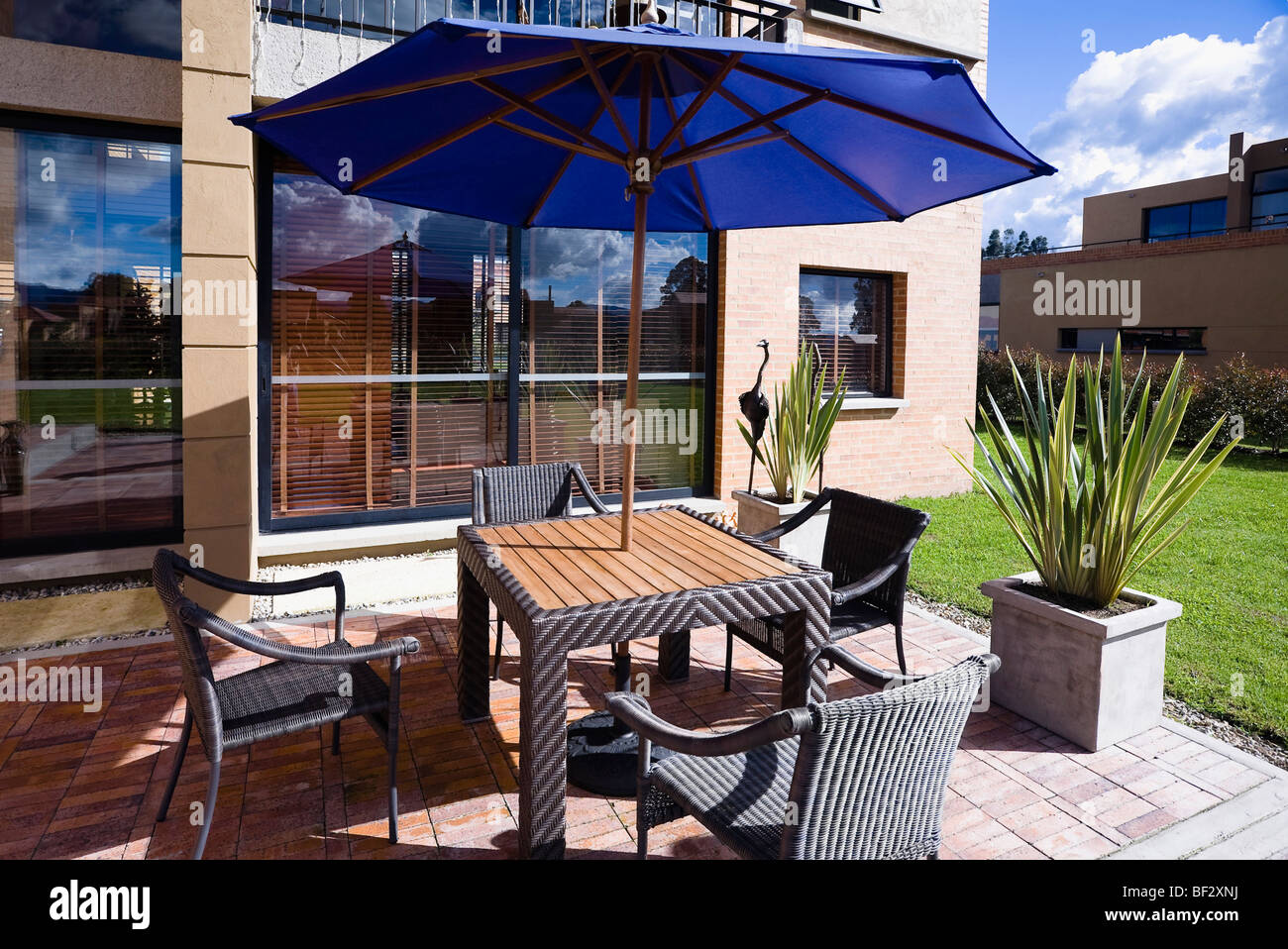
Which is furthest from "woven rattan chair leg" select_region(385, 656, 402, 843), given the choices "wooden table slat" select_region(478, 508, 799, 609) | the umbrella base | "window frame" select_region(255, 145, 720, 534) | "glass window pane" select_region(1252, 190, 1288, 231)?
"glass window pane" select_region(1252, 190, 1288, 231)

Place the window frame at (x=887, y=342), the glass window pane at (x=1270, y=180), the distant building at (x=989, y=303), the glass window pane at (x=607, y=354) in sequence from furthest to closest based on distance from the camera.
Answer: the distant building at (x=989, y=303) → the glass window pane at (x=1270, y=180) → the window frame at (x=887, y=342) → the glass window pane at (x=607, y=354)

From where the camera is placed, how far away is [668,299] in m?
6.91

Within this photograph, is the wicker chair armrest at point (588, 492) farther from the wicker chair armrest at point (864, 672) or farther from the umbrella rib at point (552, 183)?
the wicker chair armrest at point (864, 672)

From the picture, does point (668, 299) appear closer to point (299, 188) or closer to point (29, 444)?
point (299, 188)

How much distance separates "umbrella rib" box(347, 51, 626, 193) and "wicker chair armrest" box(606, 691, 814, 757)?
224cm

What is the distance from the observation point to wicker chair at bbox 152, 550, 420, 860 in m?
2.38

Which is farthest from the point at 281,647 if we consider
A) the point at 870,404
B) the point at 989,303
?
the point at 989,303

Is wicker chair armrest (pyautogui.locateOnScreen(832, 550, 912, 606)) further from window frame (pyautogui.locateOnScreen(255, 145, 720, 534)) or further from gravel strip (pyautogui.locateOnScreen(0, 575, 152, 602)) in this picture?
gravel strip (pyautogui.locateOnScreen(0, 575, 152, 602))

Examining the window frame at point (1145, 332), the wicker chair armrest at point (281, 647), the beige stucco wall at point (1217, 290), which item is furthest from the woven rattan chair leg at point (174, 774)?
the beige stucco wall at point (1217, 290)

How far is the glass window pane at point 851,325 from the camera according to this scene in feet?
26.0

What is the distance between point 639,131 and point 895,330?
5897 mm

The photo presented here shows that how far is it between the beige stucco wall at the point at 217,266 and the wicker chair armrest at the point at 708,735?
347cm
